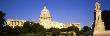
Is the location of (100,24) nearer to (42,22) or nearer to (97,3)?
(97,3)

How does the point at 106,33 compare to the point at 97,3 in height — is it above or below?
below

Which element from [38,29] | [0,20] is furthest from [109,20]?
[38,29]

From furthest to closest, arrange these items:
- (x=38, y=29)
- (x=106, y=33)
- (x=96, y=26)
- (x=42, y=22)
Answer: (x=42, y=22)
(x=38, y=29)
(x=96, y=26)
(x=106, y=33)

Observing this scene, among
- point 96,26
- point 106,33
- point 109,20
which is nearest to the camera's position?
point 106,33

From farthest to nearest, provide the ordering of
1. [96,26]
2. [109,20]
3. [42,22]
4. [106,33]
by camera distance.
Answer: [42,22]
[109,20]
[96,26]
[106,33]

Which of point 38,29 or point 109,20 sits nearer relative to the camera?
point 109,20

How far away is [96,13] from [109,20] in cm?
2328

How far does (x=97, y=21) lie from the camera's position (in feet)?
167

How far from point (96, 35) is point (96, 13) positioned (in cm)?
438

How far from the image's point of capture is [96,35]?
49.3 meters

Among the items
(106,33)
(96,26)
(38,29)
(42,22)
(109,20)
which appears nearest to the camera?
(106,33)

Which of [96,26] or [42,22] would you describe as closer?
[96,26]

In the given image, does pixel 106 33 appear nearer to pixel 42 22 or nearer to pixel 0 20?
pixel 0 20

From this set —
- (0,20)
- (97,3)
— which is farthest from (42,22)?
(97,3)
